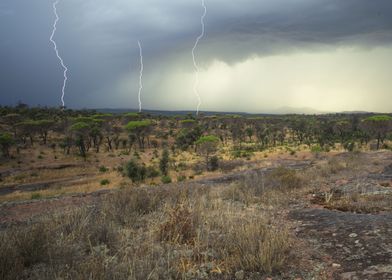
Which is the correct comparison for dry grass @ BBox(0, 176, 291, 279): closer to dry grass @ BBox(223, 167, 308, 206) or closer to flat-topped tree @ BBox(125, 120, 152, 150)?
dry grass @ BBox(223, 167, 308, 206)

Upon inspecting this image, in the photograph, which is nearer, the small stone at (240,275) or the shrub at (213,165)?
the small stone at (240,275)

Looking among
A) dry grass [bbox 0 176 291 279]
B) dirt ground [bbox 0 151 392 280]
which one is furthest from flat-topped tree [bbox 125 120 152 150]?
dry grass [bbox 0 176 291 279]

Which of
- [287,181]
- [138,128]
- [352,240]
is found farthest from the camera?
[138,128]

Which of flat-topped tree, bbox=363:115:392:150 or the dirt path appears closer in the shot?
the dirt path

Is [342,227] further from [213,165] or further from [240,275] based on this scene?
[213,165]

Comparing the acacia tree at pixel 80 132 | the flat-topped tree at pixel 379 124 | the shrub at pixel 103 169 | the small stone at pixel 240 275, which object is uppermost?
the flat-topped tree at pixel 379 124

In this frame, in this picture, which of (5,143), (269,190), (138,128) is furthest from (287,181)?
(138,128)

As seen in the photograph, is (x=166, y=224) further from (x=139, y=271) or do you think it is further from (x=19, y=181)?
(x=19, y=181)

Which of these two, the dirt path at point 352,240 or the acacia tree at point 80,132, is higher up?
the dirt path at point 352,240

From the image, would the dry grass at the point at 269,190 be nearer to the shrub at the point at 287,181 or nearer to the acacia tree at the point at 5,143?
the shrub at the point at 287,181

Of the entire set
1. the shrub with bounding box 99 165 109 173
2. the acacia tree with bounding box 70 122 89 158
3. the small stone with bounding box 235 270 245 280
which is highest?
the small stone with bounding box 235 270 245 280

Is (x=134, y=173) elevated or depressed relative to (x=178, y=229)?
depressed

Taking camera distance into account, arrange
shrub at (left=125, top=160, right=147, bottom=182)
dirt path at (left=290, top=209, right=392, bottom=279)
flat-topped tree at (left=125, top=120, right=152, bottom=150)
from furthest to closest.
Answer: flat-topped tree at (left=125, top=120, right=152, bottom=150) → shrub at (left=125, top=160, right=147, bottom=182) → dirt path at (left=290, top=209, right=392, bottom=279)

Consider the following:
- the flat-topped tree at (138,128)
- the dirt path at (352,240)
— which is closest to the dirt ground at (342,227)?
the dirt path at (352,240)
